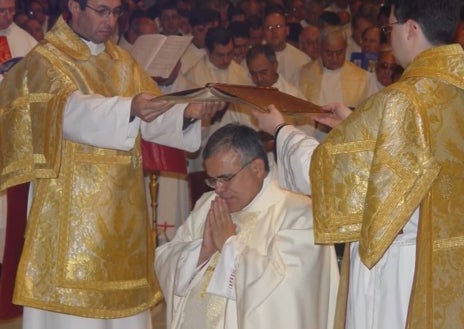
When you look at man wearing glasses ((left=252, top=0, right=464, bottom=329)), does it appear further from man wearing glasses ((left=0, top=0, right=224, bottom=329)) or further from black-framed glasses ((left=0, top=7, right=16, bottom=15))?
black-framed glasses ((left=0, top=7, right=16, bottom=15))

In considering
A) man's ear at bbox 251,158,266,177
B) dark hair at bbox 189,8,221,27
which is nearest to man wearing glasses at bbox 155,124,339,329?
man's ear at bbox 251,158,266,177

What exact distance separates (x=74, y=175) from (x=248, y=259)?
36.0 inches

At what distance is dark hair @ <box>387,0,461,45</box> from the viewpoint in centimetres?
329

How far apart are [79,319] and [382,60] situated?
4094 mm

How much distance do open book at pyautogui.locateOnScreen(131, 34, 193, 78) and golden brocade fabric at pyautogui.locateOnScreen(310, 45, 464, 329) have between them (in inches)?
137

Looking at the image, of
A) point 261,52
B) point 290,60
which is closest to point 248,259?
point 261,52

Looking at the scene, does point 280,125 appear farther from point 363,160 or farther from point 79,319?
point 79,319

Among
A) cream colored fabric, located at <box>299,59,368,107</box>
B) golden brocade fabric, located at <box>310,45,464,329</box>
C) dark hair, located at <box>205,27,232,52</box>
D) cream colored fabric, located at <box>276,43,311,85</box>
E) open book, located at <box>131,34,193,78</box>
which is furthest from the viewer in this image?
cream colored fabric, located at <box>276,43,311,85</box>

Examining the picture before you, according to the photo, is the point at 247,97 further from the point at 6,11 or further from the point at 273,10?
the point at 273,10

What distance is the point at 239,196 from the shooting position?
4.23 metres

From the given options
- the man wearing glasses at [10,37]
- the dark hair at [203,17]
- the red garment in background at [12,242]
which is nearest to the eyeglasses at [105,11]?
the red garment in background at [12,242]

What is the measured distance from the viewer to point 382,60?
7898mm

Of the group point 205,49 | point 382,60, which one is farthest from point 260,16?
point 382,60

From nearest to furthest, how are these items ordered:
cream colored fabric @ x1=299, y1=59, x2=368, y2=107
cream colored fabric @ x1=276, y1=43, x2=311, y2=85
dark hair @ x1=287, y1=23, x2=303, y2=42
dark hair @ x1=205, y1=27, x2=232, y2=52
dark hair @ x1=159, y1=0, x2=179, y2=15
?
1. dark hair @ x1=205, y1=27, x2=232, y2=52
2. cream colored fabric @ x1=299, y1=59, x2=368, y2=107
3. cream colored fabric @ x1=276, y1=43, x2=311, y2=85
4. dark hair @ x1=159, y1=0, x2=179, y2=15
5. dark hair @ x1=287, y1=23, x2=303, y2=42
